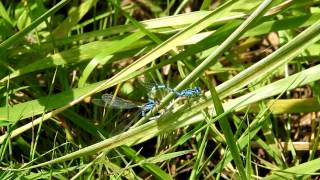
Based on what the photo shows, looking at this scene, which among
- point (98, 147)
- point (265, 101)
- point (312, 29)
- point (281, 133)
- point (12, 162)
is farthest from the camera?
point (281, 133)

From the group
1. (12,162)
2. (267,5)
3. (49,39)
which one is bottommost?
(12,162)

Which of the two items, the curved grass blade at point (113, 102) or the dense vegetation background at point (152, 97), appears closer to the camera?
the dense vegetation background at point (152, 97)

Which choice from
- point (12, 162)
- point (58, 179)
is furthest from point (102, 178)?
point (12, 162)

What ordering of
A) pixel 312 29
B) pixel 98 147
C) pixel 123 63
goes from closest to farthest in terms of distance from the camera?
pixel 312 29, pixel 98 147, pixel 123 63

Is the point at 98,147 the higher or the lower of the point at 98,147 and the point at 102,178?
the higher

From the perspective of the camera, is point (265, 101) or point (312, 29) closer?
point (312, 29)

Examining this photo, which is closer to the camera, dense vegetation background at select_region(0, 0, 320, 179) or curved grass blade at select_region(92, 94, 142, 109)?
dense vegetation background at select_region(0, 0, 320, 179)

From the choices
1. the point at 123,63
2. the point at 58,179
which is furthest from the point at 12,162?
the point at 123,63

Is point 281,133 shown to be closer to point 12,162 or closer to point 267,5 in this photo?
point 267,5
